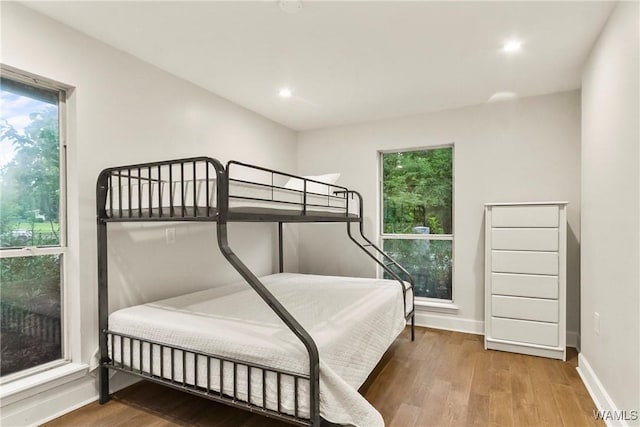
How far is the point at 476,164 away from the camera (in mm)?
3299

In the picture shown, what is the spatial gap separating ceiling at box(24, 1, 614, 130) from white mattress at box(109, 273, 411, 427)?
1.64m

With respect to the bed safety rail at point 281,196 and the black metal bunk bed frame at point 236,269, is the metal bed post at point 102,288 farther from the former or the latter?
the bed safety rail at point 281,196

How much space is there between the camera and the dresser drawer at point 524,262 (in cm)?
268

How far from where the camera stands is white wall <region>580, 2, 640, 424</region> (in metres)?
1.55

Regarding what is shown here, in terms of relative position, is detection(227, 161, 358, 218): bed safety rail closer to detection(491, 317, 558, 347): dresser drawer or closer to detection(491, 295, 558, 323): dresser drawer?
detection(491, 295, 558, 323): dresser drawer

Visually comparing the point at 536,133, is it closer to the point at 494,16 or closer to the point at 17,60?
the point at 494,16

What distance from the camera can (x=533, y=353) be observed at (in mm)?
2738

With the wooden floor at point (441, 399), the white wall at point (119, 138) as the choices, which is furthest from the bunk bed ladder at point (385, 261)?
the white wall at point (119, 138)

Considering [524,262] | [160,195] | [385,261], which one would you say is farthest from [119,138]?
[524,262]

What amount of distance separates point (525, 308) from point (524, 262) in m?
0.37

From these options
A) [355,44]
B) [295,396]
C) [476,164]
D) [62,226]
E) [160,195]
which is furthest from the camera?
[476,164]

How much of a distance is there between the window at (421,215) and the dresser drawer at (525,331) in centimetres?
68

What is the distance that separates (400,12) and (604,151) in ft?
4.54

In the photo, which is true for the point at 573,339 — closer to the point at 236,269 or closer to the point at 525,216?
the point at 525,216
